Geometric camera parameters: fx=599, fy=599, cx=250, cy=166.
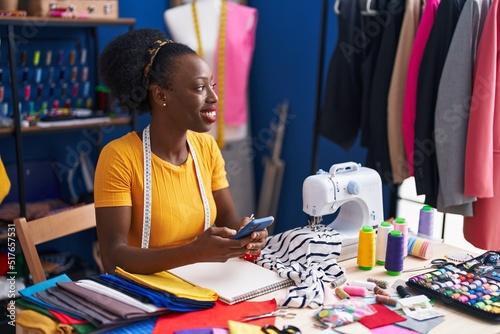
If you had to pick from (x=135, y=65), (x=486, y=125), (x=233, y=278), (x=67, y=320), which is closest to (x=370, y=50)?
(x=486, y=125)

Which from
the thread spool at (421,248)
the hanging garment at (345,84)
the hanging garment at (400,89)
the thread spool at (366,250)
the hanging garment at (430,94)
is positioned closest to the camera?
the thread spool at (366,250)

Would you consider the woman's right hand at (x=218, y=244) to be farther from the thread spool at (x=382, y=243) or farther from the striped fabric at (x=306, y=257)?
the thread spool at (x=382, y=243)

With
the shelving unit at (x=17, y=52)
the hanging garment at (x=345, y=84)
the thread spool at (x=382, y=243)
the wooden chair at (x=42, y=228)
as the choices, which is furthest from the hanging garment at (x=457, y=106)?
the shelving unit at (x=17, y=52)

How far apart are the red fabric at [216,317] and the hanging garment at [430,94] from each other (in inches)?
47.7

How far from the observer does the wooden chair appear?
1.79m

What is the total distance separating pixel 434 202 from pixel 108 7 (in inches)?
73.6

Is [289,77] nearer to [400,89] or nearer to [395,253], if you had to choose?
[400,89]

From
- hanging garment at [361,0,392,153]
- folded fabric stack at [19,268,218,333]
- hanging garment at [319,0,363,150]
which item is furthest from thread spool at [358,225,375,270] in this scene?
hanging garment at [319,0,363,150]

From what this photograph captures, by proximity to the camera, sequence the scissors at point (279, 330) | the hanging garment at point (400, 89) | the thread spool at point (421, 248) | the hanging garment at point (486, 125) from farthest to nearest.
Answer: the hanging garment at point (400, 89), the hanging garment at point (486, 125), the thread spool at point (421, 248), the scissors at point (279, 330)

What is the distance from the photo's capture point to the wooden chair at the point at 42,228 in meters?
1.79

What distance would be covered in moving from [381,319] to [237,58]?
2416 mm

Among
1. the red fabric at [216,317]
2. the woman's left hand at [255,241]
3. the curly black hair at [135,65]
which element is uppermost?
the curly black hair at [135,65]

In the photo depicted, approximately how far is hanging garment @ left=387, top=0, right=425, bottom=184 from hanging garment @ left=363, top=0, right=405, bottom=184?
1.3 inches

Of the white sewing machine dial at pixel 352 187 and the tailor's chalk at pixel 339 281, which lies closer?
the tailor's chalk at pixel 339 281
